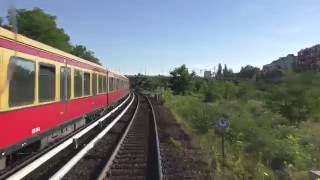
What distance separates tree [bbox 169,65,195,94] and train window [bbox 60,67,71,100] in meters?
75.1

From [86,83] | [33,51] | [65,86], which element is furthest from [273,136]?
[33,51]

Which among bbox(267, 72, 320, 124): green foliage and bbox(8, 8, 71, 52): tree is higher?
bbox(8, 8, 71, 52): tree

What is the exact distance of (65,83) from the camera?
1412 cm

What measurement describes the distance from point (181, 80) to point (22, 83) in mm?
83017

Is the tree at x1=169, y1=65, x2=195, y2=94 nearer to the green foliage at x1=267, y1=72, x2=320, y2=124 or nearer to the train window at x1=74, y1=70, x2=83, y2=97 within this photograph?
the green foliage at x1=267, y1=72, x2=320, y2=124

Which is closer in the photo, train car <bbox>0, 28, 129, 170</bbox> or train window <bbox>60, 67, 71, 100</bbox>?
train car <bbox>0, 28, 129, 170</bbox>

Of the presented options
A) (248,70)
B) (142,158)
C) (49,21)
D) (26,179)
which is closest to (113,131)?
(142,158)

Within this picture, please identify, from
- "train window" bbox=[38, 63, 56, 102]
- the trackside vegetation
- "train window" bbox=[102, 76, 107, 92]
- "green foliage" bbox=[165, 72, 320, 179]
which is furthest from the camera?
"train window" bbox=[102, 76, 107, 92]

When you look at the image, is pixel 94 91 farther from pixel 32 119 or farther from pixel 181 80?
pixel 181 80

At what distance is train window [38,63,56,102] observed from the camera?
1102 cm

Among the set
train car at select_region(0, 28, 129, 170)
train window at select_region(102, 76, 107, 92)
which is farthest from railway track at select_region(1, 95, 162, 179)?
train window at select_region(102, 76, 107, 92)

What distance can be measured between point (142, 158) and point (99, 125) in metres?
9.09

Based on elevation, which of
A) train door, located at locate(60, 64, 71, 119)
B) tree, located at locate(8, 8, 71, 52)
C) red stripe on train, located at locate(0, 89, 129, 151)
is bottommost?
red stripe on train, located at locate(0, 89, 129, 151)

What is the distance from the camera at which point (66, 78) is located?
14383 mm
